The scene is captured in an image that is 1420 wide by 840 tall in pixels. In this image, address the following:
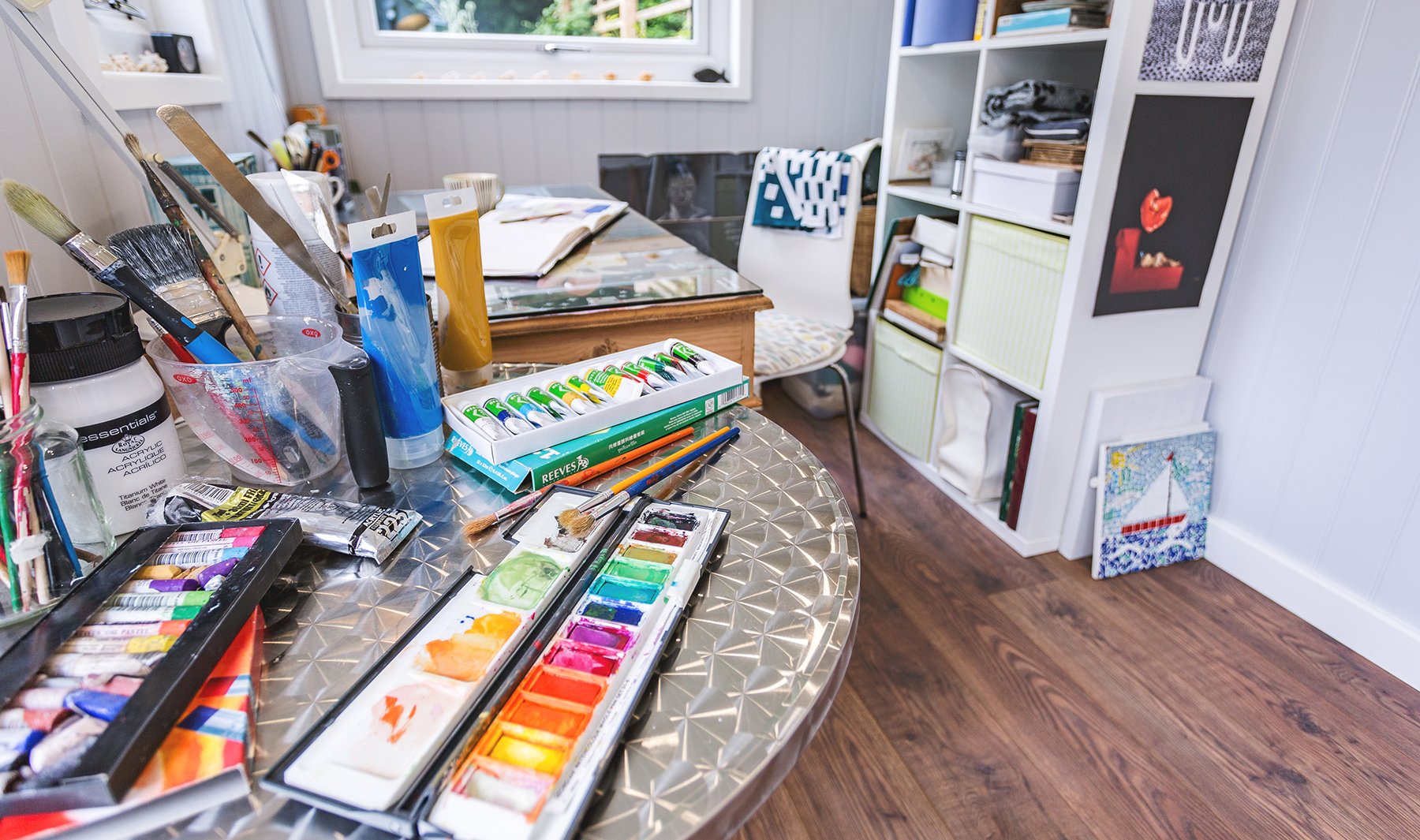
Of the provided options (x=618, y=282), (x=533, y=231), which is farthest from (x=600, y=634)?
(x=533, y=231)

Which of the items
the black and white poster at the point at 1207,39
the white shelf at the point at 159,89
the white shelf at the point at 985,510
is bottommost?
the white shelf at the point at 985,510

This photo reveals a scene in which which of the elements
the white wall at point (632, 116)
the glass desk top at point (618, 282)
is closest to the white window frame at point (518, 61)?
the white wall at point (632, 116)

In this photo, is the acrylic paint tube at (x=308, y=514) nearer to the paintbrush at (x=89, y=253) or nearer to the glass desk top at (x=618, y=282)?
the paintbrush at (x=89, y=253)

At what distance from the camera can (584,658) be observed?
0.43 m

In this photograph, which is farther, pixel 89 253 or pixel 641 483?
pixel 641 483

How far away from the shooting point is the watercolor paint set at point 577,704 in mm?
333

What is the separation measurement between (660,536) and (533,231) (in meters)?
0.92

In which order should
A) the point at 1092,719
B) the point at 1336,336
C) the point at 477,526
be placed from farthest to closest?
the point at 1336,336, the point at 1092,719, the point at 477,526

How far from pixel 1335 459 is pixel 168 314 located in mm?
1789

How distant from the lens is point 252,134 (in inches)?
51.9

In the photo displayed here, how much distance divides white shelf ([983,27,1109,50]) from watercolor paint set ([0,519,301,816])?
4.88ft

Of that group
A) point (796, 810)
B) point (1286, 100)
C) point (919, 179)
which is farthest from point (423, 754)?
point (919, 179)

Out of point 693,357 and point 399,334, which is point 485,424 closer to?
point 399,334

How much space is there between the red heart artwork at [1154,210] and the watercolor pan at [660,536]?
1.30m
